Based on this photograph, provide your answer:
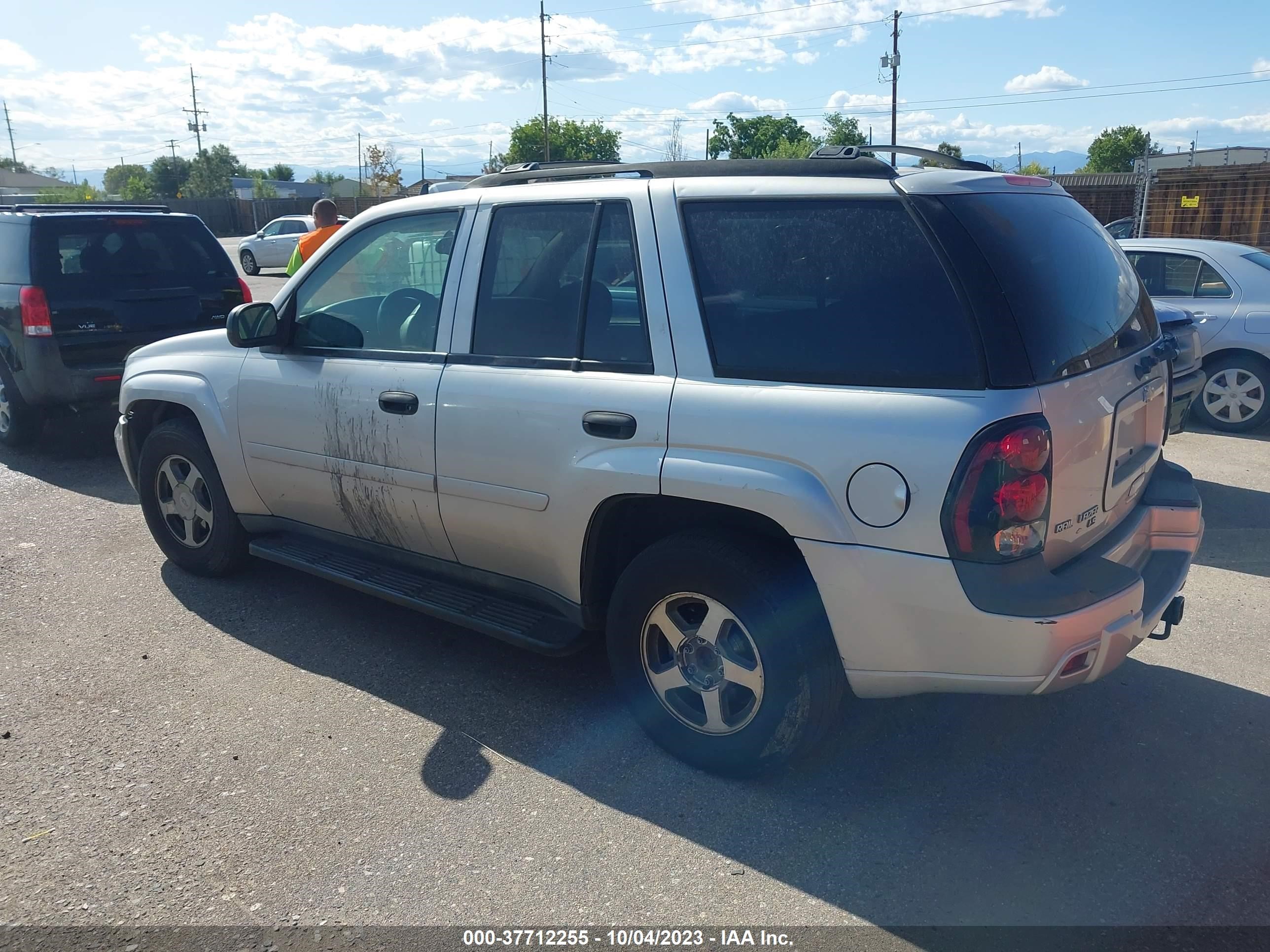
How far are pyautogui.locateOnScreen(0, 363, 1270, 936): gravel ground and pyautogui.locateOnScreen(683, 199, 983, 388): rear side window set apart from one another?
140 cm

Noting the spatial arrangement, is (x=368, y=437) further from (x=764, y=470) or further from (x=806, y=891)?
(x=806, y=891)

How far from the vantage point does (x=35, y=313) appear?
24.9 ft

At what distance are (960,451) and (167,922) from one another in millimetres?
2500

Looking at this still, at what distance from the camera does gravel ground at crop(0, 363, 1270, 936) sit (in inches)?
111

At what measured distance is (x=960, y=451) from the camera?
8.96 ft

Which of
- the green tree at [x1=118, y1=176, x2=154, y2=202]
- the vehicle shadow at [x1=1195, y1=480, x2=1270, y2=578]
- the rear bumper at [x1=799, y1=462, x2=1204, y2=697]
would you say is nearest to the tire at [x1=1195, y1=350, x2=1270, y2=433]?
the vehicle shadow at [x1=1195, y1=480, x2=1270, y2=578]

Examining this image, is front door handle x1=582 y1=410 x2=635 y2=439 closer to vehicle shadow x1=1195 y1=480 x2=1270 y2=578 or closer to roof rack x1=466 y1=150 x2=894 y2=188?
roof rack x1=466 y1=150 x2=894 y2=188

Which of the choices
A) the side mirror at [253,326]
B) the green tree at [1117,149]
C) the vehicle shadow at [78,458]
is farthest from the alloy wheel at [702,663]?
the green tree at [1117,149]

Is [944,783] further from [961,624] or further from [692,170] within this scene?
[692,170]

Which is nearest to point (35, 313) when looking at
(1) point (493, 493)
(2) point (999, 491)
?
(1) point (493, 493)

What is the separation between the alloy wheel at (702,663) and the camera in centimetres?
325

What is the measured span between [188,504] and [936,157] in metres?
3.90

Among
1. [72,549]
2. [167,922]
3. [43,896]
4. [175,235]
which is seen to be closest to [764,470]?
[167,922]

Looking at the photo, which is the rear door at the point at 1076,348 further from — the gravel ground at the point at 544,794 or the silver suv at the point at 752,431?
the gravel ground at the point at 544,794
